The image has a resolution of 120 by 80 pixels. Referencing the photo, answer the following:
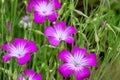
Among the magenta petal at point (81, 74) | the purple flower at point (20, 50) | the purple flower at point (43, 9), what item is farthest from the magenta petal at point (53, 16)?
the magenta petal at point (81, 74)

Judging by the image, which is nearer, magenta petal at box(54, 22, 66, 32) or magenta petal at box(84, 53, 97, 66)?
magenta petal at box(84, 53, 97, 66)

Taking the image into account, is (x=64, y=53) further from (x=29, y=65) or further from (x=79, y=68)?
(x=29, y=65)

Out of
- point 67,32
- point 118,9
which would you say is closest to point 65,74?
point 67,32

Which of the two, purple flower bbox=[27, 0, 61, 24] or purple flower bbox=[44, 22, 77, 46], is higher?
purple flower bbox=[27, 0, 61, 24]

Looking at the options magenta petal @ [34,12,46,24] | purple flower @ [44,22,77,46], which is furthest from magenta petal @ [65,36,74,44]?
magenta petal @ [34,12,46,24]

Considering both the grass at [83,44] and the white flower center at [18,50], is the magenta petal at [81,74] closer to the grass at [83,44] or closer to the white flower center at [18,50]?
the grass at [83,44]

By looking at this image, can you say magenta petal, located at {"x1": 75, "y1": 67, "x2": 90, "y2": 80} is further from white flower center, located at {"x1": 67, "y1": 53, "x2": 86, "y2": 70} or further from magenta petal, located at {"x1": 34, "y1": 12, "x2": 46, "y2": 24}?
magenta petal, located at {"x1": 34, "y1": 12, "x2": 46, "y2": 24}

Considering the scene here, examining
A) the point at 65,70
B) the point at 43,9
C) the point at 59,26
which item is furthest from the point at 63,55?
the point at 43,9
